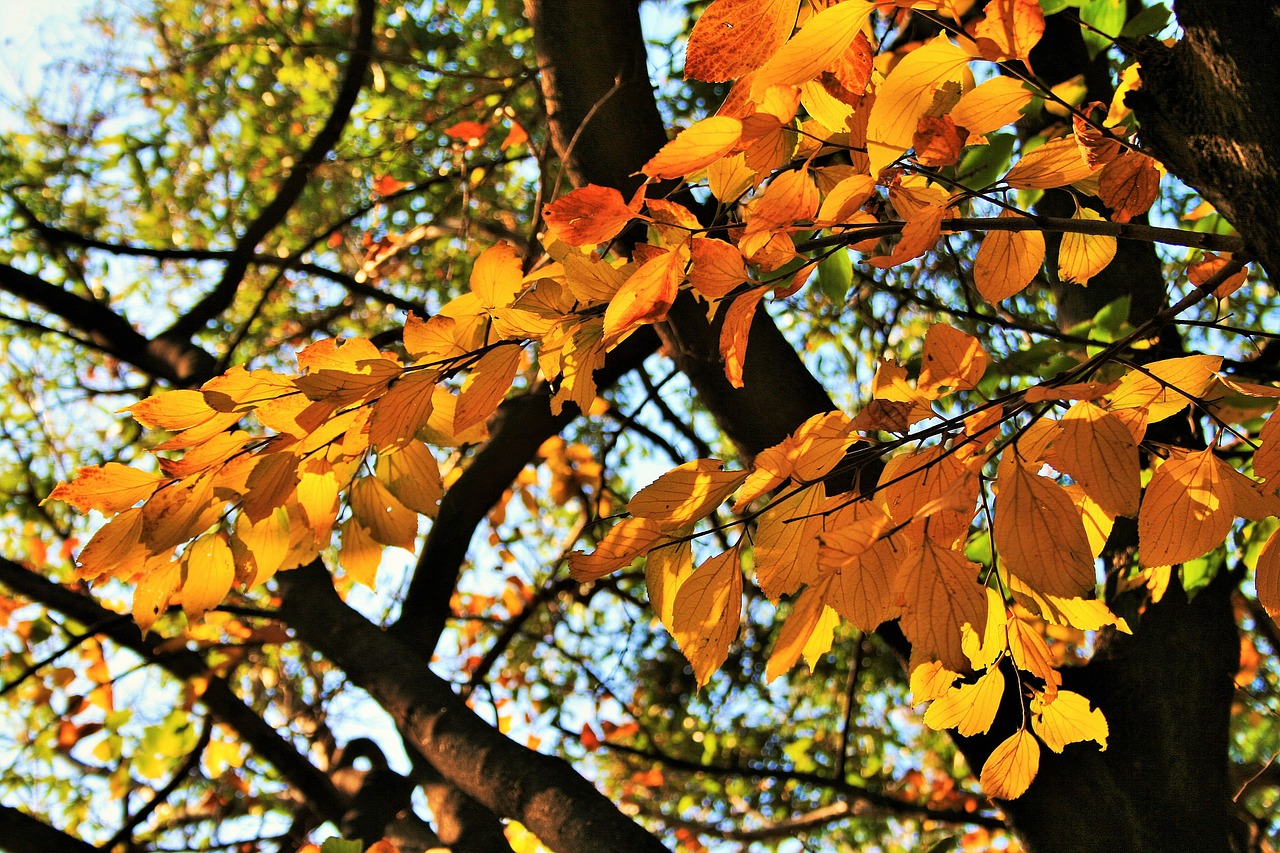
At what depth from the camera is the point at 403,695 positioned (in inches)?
71.6

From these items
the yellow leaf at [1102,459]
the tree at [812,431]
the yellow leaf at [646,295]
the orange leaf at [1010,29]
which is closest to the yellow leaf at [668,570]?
the tree at [812,431]

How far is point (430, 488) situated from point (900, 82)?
2.10 ft

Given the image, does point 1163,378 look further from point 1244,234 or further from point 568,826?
point 568,826

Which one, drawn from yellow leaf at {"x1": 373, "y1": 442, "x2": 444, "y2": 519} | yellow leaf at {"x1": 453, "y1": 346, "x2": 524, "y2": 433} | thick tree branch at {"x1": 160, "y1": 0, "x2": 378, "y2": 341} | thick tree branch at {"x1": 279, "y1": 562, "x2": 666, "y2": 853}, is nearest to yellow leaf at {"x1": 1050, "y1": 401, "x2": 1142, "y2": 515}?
yellow leaf at {"x1": 453, "y1": 346, "x2": 524, "y2": 433}

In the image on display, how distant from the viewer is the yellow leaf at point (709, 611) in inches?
30.3

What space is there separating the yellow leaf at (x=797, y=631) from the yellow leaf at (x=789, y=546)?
1.2 inches

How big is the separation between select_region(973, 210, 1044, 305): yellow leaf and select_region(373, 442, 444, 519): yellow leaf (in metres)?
0.62

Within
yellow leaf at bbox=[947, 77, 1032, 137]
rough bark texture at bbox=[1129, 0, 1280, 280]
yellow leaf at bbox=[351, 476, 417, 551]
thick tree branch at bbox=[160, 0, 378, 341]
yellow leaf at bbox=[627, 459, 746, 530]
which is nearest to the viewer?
rough bark texture at bbox=[1129, 0, 1280, 280]

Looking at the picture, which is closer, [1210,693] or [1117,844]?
[1117,844]

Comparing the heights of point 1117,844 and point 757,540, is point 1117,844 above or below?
below

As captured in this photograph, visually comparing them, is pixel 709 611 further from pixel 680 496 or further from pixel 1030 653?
pixel 1030 653

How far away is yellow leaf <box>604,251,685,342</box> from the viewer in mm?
667

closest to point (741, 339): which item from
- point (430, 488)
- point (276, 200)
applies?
point (430, 488)

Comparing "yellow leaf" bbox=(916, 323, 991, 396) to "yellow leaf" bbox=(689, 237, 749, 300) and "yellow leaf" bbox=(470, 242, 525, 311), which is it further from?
"yellow leaf" bbox=(470, 242, 525, 311)
